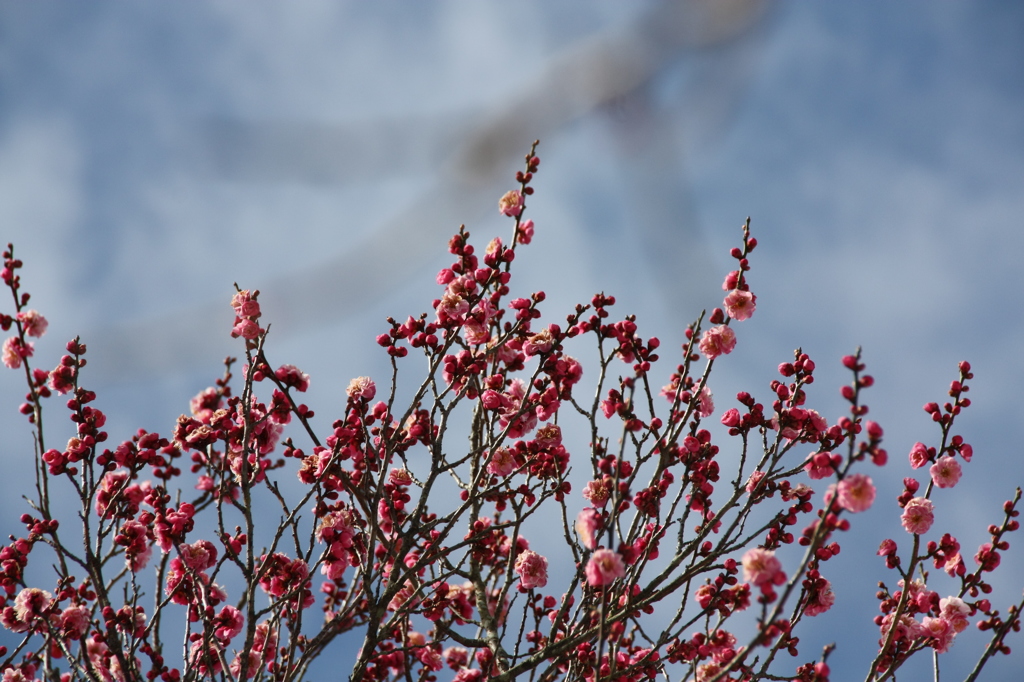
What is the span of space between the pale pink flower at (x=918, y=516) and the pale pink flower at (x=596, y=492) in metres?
1.71

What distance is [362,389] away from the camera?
4.53 metres

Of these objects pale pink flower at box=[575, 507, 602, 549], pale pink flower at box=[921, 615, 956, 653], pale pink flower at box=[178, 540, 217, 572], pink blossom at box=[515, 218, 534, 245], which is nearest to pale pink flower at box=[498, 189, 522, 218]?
pink blossom at box=[515, 218, 534, 245]

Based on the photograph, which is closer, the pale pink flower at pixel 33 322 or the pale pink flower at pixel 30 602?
the pale pink flower at pixel 30 602

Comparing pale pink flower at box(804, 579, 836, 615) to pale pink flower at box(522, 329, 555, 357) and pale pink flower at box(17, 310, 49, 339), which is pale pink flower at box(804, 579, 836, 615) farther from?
pale pink flower at box(17, 310, 49, 339)

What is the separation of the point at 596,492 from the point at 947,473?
208 centimetres

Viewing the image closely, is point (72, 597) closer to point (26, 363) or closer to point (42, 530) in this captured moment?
point (42, 530)

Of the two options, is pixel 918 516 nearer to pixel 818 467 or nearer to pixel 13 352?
pixel 818 467

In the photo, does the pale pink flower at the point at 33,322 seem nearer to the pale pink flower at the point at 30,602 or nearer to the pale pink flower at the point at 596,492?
the pale pink flower at the point at 30,602

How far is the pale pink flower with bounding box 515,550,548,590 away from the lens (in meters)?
4.62

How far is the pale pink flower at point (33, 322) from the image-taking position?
5.15 m

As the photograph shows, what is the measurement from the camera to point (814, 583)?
4.07 metres

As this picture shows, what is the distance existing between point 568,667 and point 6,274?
4.27 m

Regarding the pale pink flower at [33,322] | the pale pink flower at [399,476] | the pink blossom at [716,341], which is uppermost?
the pale pink flower at [33,322]

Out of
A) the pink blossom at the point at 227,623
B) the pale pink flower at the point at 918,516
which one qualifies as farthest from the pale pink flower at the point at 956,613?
the pink blossom at the point at 227,623
